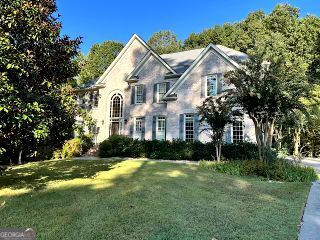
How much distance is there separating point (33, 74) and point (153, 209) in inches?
192

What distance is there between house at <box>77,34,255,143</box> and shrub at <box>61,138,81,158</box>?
3006 millimetres

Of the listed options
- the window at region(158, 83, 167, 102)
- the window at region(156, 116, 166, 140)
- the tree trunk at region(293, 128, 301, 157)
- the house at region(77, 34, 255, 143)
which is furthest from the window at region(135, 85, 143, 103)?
the tree trunk at region(293, 128, 301, 157)

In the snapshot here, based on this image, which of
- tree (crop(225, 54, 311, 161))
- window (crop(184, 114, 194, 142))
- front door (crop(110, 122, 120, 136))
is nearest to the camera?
tree (crop(225, 54, 311, 161))

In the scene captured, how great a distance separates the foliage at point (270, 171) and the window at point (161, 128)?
1118 centimetres

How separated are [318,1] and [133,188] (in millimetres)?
41158

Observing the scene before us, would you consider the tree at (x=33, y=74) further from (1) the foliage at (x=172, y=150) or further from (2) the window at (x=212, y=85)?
(2) the window at (x=212, y=85)

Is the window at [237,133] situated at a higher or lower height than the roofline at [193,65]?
lower

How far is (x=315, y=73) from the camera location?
38906 mm

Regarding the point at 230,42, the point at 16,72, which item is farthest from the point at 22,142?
the point at 230,42

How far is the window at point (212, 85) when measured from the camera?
2220 cm

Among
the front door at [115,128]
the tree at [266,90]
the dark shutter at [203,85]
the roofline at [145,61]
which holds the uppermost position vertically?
the roofline at [145,61]

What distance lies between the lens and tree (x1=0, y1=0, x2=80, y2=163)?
737 cm
